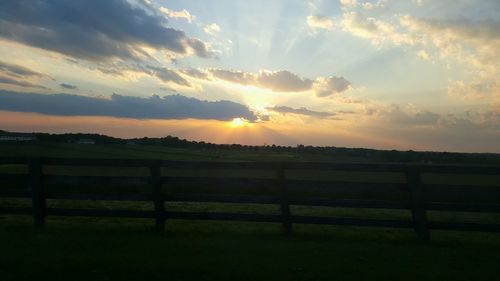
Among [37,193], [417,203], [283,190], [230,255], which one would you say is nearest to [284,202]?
[283,190]

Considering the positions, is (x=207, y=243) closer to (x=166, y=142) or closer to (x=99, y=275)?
(x=99, y=275)

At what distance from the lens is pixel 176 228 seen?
8.95m

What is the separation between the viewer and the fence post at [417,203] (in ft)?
26.7

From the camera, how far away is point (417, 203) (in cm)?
820

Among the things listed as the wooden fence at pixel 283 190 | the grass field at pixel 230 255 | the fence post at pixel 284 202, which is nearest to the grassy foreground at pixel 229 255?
the grass field at pixel 230 255

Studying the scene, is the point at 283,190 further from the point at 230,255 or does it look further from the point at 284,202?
the point at 230,255

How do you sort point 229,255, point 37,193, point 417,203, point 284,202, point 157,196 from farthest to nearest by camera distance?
point 37,193 → point 157,196 → point 284,202 → point 417,203 → point 229,255

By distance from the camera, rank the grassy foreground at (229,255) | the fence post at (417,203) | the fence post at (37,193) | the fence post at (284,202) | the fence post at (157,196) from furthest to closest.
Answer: the fence post at (37,193), the fence post at (157,196), the fence post at (284,202), the fence post at (417,203), the grassy foreground at (229,255)

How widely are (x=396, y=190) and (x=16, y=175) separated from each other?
7465 mm

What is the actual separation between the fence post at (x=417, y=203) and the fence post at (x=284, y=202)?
2302mm

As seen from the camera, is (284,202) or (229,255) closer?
(229,255)

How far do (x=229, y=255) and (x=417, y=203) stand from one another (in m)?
3.85

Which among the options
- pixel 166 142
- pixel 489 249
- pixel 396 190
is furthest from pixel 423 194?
pixel 166 142

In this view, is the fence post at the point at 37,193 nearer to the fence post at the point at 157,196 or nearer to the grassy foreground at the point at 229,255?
the grassy foreground at the point at 229,255
